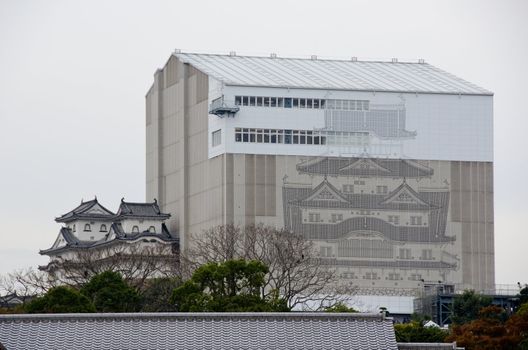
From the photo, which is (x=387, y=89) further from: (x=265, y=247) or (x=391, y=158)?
(x=265, y=247)

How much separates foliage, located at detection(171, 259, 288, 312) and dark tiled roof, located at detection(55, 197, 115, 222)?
7629cm

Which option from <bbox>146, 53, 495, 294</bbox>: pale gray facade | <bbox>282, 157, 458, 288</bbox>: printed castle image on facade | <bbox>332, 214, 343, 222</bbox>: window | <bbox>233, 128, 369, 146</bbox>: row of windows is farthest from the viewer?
<bbox>332, 214, 343, 222</bbox>: window

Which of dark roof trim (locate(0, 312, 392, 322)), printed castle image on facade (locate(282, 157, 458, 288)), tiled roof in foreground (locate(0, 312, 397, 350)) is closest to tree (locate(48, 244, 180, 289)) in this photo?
printed castle image on facade (locate(282, 157, 458, 288))

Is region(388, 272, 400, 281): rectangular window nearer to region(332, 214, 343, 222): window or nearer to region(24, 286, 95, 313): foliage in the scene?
region(332, 214, 343, 222): window

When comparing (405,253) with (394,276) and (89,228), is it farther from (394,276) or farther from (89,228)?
(89,228)

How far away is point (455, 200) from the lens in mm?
163750

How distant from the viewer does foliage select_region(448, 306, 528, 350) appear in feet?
307

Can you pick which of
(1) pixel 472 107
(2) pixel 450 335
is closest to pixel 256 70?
(1) pixel 472 107

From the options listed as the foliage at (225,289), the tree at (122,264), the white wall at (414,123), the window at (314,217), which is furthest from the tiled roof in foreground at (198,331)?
the window at (314,217)

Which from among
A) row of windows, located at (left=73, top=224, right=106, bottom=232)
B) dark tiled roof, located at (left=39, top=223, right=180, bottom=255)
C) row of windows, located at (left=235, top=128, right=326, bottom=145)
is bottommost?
dark tiled roof, located at (left=39, top=223, right=180, bottom=255)

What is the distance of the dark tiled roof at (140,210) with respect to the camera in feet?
548

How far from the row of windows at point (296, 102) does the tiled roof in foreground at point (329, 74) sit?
116 cm

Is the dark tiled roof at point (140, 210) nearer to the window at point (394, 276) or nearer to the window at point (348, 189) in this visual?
the window at point (348, 189)

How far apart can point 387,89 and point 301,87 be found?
322 inches
